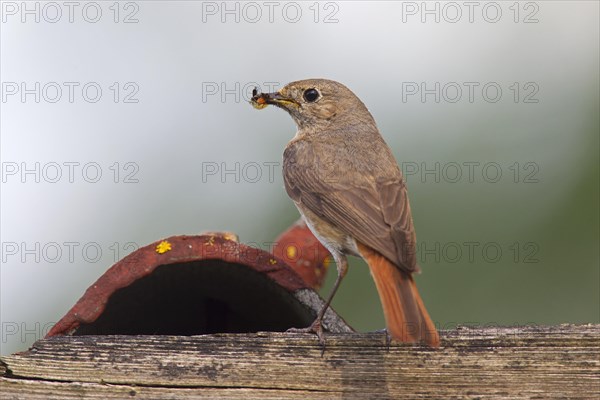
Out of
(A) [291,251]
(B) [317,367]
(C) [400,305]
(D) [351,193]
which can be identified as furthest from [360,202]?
(B) [317,367]

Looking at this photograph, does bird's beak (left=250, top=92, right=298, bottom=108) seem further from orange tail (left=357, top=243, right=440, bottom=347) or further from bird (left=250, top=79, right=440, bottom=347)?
orange tail (left=357, top=243, right=440, bottom=347)

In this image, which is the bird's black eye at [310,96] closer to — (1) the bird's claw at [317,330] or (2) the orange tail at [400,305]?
(2) the orange tail at [400,305]

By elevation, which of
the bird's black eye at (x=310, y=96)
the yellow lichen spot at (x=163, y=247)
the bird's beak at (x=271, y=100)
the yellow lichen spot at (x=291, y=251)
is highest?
the bird's black eye at (x=310, y=96)

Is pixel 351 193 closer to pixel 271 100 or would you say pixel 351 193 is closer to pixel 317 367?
pixel 271 100

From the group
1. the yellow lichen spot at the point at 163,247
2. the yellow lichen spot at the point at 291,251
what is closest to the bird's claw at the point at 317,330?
the yellow lichen spot at the point at 163,247

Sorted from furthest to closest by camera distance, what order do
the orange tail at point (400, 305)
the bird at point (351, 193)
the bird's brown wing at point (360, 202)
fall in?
the bird's brown wing at point (360, 202)
the bird at point (351, 193)
the orange tail at point (400, 305)

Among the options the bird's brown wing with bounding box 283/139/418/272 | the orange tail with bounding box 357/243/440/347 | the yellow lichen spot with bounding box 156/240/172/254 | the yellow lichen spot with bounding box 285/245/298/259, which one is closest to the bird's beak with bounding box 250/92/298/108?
the bird's brown wing with bounding box 283/139/418/272
